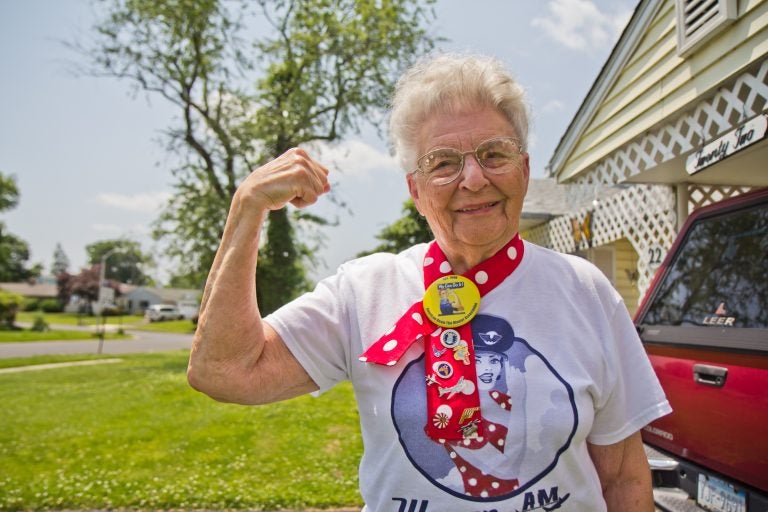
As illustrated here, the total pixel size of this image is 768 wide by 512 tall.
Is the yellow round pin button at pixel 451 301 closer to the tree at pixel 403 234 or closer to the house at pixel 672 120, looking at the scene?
the house at pixel 672 120

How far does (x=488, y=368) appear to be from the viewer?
55.1 inches

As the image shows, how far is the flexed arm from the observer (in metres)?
1.36

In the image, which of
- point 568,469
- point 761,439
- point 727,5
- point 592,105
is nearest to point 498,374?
point 568,469

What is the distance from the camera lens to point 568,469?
1.37m

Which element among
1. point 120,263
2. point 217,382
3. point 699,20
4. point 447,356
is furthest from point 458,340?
point 120,263

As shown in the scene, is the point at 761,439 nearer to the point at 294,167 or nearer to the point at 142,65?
the point at 294,167

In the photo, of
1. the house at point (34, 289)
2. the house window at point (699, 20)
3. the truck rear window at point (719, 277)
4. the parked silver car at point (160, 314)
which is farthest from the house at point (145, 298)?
the truck rear window at point (719, 277)

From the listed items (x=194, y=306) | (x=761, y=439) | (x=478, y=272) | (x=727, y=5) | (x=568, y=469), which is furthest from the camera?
(x=194, y=306)

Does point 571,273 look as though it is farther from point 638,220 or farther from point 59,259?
point 59,259

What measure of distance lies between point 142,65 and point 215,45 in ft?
8.33

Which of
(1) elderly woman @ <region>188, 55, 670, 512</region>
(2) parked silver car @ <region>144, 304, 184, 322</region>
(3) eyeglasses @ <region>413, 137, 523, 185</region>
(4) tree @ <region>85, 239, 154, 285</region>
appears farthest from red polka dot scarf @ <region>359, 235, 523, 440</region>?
(4) tree @ <region>85, 239, 154, 285</region>

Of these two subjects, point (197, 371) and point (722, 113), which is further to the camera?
point (722, 113)

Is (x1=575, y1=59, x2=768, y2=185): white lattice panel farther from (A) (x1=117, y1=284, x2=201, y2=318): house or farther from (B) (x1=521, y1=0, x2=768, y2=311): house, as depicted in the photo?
(A) (x1=117, y1=284, x2=201, y2=318): house

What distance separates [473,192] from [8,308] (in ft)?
130
